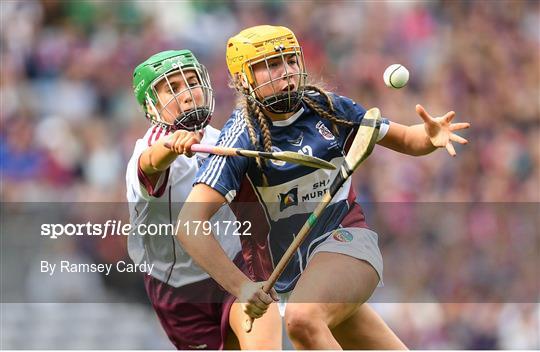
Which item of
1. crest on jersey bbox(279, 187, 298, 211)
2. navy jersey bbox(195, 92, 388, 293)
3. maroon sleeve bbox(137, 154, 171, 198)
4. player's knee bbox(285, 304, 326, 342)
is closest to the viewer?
player's knee bbox(285, 304, 326, 342)

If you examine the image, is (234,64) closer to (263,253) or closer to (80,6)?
(263,253)

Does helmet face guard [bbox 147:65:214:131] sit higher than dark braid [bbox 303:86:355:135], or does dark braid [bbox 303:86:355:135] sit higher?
dark braid [bbox 303:86:355:135]

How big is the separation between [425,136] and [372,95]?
5.52 meters

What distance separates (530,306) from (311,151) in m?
4.91

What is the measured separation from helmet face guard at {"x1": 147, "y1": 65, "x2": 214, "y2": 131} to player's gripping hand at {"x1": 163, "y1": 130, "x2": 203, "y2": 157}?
0.39 meters

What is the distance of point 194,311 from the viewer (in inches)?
221

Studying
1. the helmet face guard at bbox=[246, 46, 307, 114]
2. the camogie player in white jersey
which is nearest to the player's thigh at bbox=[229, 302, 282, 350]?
the camogie player in white jersey

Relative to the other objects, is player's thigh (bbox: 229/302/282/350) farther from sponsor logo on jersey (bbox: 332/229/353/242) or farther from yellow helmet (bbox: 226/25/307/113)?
yellow helmet (bbox: 226/25/307/113)

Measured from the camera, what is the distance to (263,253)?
504cm

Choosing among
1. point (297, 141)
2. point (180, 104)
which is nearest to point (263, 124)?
point (297, 141)

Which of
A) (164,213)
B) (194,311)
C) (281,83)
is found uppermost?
(281,83)

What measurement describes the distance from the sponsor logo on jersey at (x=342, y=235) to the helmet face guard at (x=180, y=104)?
2.52 feet

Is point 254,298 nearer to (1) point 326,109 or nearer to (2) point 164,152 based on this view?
(2) point 164,152

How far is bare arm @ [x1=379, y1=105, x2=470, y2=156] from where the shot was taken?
4.70m
